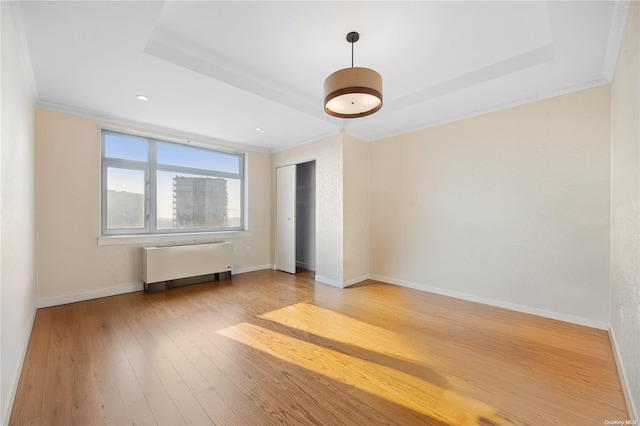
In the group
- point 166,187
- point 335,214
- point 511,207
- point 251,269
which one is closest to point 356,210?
point 335,214

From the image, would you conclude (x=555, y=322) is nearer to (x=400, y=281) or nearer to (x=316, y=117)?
(x=400, y=281)

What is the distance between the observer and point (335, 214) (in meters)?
4.36

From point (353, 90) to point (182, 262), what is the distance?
367 cm

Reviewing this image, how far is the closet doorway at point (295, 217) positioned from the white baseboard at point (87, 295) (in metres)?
2.46

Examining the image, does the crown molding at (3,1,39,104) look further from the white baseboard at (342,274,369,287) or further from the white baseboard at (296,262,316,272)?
the white baseboard at (296,262,316,272)

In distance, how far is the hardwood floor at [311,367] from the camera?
1573mm

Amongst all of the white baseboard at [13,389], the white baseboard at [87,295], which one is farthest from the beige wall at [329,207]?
the white baseboard at [13,389]

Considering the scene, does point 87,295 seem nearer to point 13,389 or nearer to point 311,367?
point 13,389

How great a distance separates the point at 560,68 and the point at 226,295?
15.3 ft

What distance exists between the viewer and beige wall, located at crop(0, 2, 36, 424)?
1.54 meters

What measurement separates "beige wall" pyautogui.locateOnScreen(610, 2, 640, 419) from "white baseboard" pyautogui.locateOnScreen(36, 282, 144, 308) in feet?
17.0

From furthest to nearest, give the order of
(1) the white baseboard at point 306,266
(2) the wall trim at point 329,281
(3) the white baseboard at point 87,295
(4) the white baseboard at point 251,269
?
(1) the white baseboard at point 306,266
(4) the white baseboard at point 251,269
(2) the wall trim at point 329,281
(3) the white baseboard at point 87,295

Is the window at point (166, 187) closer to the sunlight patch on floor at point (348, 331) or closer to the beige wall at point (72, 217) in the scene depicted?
the beige wall at point (72, 217)

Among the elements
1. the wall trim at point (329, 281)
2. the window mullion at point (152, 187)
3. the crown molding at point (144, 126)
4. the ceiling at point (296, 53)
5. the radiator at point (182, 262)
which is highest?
the ceiling at point (296, 53)
